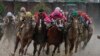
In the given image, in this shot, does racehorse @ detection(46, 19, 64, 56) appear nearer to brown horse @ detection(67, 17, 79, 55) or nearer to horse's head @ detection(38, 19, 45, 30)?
horse's head @ detection(38, 19, 45, 30)

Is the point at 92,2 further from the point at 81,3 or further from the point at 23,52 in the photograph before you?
the point at 23,52

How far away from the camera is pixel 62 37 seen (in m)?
12.7

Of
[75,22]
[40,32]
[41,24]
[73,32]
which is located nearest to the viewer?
[75,22]

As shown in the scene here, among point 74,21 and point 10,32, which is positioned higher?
point 74,21

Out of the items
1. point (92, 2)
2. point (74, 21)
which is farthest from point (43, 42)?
point (92, 2)

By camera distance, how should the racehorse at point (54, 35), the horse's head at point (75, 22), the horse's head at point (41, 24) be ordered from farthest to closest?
1. the racehorse at point (54, 35)
2. the horse's head at point (41, 24)
3. the horse's head at point (75, 22)

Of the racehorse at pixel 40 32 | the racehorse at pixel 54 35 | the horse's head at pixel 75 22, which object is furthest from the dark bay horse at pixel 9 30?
the horse's head at pixel 75 22

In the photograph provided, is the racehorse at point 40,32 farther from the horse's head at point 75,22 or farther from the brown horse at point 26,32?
the horse's head at point 75,22

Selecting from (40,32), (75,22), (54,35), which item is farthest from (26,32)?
(75,22)

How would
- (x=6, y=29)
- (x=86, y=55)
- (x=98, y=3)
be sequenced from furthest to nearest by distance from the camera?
(x=98, y=3) < (x=6, y=29) < (x=86, y=55)

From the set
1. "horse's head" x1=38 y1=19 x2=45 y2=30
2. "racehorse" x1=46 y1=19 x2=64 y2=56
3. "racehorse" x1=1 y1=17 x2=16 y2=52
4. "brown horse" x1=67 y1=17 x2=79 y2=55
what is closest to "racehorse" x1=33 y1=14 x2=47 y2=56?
"horse's head" x1=38 y1=19 x2=45 y2=30

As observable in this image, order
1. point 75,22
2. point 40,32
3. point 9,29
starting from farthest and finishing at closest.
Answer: point 9,29 < point 40,32 < point 75,22

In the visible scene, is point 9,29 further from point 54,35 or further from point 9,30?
point 54,35

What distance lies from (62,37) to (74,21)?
3.39ft
